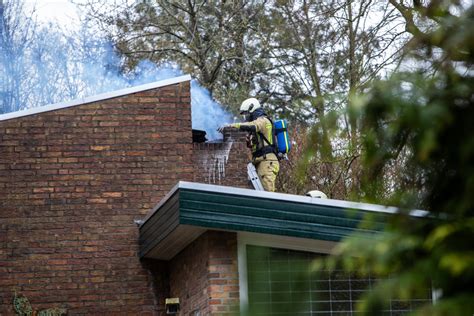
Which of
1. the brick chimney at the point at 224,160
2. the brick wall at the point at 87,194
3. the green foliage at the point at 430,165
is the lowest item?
the green foliage at the point at 430,165

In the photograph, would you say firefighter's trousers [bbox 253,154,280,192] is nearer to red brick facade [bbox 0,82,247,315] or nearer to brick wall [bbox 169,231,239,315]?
red brick facade [bbox 0,82,247,315]

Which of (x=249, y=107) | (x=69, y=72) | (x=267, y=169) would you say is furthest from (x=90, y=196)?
(x=69, y=72)

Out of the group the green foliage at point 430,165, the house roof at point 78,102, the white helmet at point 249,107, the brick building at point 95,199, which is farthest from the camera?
the white helmet at point 249,107

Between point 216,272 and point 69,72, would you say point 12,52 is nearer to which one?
point 69,72

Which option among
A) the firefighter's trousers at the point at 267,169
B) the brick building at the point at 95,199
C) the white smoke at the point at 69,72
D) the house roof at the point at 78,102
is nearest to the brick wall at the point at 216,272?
the brick building at the point at 95,199

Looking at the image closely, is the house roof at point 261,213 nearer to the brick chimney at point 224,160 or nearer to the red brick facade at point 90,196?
the red brick facade at point 90,196

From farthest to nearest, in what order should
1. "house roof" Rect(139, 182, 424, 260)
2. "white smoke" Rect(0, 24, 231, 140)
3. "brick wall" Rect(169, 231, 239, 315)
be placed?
1. "white smoke" Rect(0, 24, 231, 140)
2. "brick wall" Rect(169, 231, 239, 315)
3. "house roof" Rect(139, 182, 424, 260)

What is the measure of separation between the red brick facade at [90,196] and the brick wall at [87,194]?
0.04ft

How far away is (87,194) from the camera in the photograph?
14.3 m

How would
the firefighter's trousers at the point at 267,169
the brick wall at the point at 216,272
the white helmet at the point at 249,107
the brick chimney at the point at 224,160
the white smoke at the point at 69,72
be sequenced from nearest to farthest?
the brick wall at the point at 216,272
the firefighter's trousers at the point at 267,169
the white helmet at the point at 249,107
the brick chimney at the point at 224,160
the white smoke at the point at 69,72

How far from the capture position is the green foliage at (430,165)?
332 cm

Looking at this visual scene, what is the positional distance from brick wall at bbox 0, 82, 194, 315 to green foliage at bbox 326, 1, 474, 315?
1046cm

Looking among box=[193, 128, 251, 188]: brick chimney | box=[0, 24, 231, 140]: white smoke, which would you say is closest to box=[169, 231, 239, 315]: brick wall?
box=[193, 128, 251, 188]: brick chimney

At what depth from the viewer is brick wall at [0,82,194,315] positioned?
1394 cm
